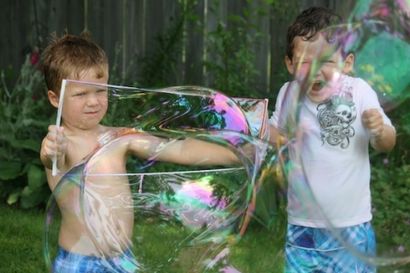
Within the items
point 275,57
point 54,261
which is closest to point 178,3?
point 275,57

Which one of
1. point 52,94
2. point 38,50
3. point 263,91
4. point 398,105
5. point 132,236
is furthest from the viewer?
point 38,50

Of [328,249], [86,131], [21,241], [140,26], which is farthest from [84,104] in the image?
[140,26]

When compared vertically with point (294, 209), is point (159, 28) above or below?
above

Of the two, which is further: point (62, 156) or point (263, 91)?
point (263, 91)

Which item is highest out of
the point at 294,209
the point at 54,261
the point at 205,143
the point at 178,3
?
the point at 178,3

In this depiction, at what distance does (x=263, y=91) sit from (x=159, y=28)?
1257 mm

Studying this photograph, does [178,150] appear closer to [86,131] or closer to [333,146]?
[86,131]

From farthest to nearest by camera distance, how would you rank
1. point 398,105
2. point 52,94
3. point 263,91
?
1. point 263,91
2. point 52,94
3. point 398,105

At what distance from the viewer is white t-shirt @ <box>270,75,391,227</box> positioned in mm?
2217

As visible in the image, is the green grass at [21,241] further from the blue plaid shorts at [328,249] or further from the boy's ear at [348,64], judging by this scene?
the boy's ear at [348,64]

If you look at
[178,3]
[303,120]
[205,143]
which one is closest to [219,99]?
[205,143]

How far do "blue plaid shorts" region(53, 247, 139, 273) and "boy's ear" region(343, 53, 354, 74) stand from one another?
828 mm

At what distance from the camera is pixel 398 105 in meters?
2.26

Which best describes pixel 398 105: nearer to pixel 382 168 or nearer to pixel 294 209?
pixel 382 168
